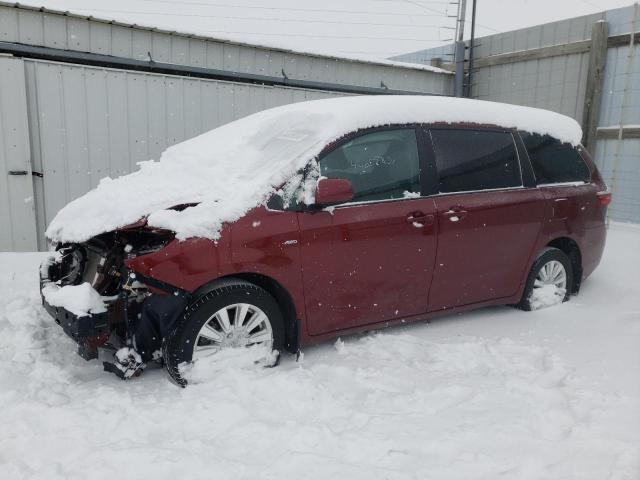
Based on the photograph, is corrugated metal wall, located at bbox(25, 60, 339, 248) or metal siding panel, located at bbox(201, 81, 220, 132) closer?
corrugated metal wall, located at bbox(25, 60, 339, 248)

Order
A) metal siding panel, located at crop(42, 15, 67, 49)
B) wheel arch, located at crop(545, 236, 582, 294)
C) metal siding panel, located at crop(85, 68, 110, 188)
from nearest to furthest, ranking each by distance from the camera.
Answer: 1. wheel arch, located at crop(545, 236, 582, 294)
2. metal siding panel, located at crop(42, 15, 67, 49)
3. metal siding panel, located at crop(85, 68, 110, 188)

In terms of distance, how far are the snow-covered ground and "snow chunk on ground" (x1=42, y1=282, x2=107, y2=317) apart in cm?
47

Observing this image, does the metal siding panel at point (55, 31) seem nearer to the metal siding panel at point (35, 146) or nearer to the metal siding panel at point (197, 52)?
the metal siding panel at point (35, 146)

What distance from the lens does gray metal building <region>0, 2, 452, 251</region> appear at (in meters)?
5.75

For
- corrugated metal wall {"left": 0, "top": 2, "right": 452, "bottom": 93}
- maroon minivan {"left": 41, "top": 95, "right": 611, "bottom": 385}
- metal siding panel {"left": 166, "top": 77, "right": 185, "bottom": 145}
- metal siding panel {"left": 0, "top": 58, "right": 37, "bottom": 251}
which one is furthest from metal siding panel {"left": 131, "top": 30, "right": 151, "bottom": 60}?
maroon minivan {"left": 41, "top": 95, "right": 611, "bottom": 385}

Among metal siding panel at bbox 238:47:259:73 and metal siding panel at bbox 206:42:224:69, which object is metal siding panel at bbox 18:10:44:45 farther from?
metal siding panel at bbox 238:47:259:73

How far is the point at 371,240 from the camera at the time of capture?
3535mm

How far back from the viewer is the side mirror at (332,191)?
10.6ft

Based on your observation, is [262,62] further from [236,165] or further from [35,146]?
[236,165]

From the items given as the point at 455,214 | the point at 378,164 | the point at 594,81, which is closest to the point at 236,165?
the point at 378,164

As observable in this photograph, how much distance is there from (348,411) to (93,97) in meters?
5.02

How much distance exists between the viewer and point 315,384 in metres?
3.12

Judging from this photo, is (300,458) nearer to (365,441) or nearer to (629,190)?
(365,441)

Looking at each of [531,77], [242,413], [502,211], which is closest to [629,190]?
[531,77]
